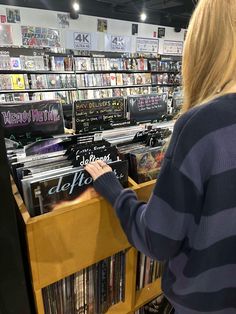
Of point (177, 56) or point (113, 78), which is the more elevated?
point (177, 56)

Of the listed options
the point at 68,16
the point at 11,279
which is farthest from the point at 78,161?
the point at 68,16

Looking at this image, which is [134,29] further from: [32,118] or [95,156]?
[95,156]

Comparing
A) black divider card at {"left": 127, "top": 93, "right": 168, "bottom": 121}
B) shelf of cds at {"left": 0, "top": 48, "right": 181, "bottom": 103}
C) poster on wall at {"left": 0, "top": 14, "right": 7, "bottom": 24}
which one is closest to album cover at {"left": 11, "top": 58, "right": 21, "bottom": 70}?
shelf of cds at {"left": 0, "top": 48, "right": 181, "bottom": 103}

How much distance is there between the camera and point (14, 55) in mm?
4145

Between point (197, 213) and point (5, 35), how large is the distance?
16.0 ft

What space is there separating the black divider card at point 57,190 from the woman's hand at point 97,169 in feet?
0.06

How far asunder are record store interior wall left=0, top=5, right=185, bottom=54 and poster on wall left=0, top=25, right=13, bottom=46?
7 centimetres

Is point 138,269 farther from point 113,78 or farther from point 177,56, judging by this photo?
point 177,56

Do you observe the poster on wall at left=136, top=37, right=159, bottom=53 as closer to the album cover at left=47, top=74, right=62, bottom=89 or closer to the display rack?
the album cover at left=47, top=74, right=62, bottom=89

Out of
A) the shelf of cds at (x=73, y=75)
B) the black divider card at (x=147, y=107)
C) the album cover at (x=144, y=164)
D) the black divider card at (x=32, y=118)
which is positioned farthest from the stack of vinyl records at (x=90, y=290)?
the shelf of cds at (x=73, y=75)

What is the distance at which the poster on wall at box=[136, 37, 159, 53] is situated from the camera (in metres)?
5.99

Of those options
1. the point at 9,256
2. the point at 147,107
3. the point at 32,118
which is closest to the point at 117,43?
the point at 147,107

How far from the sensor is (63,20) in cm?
496

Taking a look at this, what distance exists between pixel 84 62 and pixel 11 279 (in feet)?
14.8
